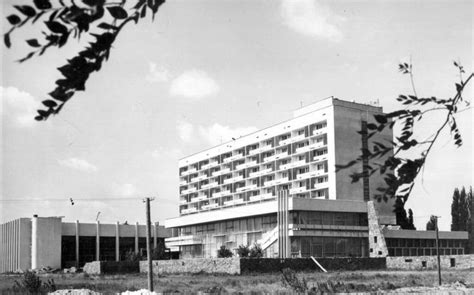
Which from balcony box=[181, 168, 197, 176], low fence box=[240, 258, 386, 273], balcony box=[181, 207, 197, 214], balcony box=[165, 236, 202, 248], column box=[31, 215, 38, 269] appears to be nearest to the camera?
low fence box=[240, 258, 386, 273]

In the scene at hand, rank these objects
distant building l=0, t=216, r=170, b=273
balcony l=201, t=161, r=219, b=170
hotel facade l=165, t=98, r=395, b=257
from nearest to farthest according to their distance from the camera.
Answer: hotel facade l=165, t=98, r=395, b=257, distant building l=0, t=216, r=170, b=273, balcony l=201, t=161, r=219, b=170

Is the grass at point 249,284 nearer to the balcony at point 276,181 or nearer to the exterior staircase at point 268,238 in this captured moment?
the exterior staircase at point 268,238

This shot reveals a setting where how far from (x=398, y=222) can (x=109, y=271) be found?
41.0 meters

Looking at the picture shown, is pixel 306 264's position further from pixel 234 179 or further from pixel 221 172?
pixel 221 172

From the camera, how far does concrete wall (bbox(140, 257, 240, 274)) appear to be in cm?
6034

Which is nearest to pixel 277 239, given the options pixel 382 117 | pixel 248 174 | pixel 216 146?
pixel 248 174

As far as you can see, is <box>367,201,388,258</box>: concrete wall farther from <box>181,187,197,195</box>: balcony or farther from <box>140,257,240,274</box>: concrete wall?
<box>181,187,197,195</box>: balcony

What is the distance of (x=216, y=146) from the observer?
4624 inches

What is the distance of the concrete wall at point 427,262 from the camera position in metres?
67.6

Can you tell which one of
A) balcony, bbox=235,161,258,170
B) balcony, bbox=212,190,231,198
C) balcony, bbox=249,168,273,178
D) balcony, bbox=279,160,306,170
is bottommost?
balcony, bbox=212,190,231,198

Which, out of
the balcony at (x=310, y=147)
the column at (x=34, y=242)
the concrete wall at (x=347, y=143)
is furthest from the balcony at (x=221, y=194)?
the column at (x=34, y=242)

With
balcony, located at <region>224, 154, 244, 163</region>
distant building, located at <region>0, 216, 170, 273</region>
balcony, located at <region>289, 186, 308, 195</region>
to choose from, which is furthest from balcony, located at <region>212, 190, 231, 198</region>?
balcony, located at <region>289, 186, 308, 195</region>

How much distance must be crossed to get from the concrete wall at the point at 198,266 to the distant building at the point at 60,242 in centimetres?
1569

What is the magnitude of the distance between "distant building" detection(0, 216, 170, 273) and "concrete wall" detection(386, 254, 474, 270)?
33.9 meters
